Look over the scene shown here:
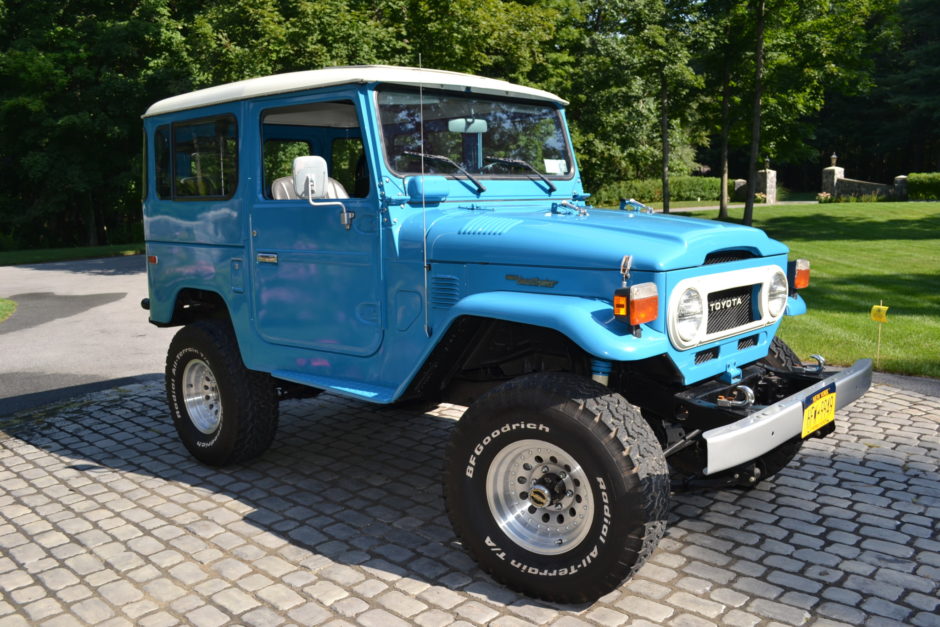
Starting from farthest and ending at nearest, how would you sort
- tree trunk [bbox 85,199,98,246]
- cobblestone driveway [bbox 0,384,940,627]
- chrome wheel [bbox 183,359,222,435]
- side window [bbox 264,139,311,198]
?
1. tree trunk [bbox 85,199,98,246]
2. chrome wheel [bbox 183,359,222,435]
3. side window [bbox 264,139,311,198]
4. cobblestone driveway [bbox 0,384,940,627]

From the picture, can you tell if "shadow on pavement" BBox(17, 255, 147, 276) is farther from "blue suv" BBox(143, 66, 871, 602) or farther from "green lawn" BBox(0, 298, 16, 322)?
"blue suv" BBox(143, 66, 871, 602)

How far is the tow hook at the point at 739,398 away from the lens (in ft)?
12.1

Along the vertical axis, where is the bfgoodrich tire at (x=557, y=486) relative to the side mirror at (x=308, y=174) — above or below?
below

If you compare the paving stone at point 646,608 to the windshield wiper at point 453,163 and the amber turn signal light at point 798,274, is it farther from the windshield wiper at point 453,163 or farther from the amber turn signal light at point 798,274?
the windshield wiper at point 453,163

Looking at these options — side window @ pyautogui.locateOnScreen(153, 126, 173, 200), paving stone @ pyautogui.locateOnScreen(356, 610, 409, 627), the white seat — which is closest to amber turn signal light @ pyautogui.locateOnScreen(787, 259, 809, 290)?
the white seat

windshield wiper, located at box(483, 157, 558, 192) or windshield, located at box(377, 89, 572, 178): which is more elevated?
windshield, located at box(377, 89, 572, 178)

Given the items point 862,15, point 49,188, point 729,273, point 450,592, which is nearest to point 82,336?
point 450,592

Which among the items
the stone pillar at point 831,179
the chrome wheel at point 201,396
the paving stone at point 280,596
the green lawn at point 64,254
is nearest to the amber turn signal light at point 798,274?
the paving stone at point 280,596

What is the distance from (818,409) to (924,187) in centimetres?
3223

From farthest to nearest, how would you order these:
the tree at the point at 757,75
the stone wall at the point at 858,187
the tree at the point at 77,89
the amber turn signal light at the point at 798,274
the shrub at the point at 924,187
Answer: the stone wall at the point at 858,187
the shrub at the point at 924,187
the tree at the point at 77,89
the tree at the point at 757,75
the amber turn signal light at the point at 798,274

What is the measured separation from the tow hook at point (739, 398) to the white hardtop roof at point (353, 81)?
7.14 feet

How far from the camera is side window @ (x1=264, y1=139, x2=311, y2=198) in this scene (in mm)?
4832

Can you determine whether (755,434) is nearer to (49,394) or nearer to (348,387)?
(348,387)

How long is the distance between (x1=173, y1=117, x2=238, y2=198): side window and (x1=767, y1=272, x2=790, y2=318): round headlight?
3.23m
